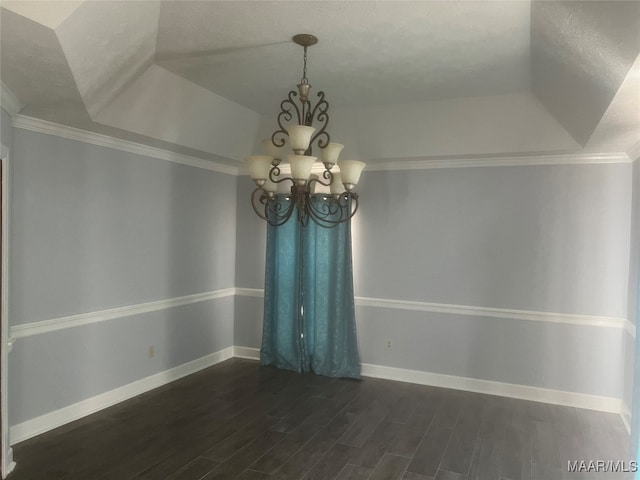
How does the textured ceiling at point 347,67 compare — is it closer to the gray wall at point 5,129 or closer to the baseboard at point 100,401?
the gray wall at point 5,129

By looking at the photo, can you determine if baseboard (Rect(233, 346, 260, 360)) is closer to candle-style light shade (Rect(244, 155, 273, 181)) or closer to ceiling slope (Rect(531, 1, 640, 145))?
candle-style light shade (Rect(244, 155, 273, 181))

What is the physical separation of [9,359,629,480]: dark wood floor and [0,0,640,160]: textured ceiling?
2231 millimetres

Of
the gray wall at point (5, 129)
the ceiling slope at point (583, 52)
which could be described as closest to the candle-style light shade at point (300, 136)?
the ceiling slope at point (583, 52)

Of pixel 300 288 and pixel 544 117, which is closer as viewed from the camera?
pixel 544 117

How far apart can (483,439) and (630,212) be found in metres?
2.32

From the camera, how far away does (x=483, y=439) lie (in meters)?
3.61

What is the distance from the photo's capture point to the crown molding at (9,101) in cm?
277

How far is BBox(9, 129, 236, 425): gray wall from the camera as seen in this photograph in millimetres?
3438

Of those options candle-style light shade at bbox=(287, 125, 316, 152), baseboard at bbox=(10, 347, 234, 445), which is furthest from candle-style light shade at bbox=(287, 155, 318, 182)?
baseboard at bbox=(10, 347, 234, 445)

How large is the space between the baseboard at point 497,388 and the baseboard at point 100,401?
1.79m

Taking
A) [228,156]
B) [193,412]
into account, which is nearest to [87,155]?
[228,156]

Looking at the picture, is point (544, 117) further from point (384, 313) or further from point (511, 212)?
point (384, 313)

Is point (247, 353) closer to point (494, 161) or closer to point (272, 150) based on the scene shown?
point (272, 150)

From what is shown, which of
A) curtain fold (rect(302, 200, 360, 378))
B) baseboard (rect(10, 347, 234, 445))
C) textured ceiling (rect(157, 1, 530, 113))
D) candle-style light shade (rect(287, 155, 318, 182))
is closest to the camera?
textured ceiling (rect(157, 1, 530, 113))
